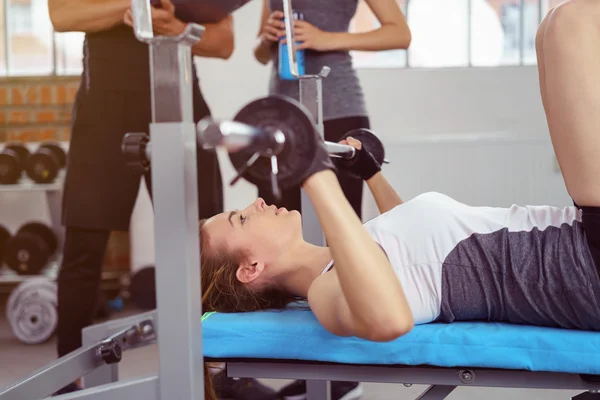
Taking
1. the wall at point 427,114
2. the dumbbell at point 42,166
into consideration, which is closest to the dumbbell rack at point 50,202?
the dumbbell at point 42,166

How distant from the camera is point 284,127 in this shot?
3.04 ft

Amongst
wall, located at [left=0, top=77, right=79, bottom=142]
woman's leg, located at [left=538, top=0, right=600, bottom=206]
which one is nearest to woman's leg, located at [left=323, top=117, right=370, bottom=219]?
woman's leg, located at [left=538, top=0, right=600, bottom=206]

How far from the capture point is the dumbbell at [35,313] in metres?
3.06

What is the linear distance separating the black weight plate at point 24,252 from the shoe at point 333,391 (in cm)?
176

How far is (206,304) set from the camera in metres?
1.56

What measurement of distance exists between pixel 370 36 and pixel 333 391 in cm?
104

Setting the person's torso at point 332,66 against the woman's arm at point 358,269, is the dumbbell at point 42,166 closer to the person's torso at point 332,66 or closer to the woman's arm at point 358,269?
the person's torso at point 332,66

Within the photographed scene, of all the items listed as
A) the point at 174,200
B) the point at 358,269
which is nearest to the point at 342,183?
the point at 358,269

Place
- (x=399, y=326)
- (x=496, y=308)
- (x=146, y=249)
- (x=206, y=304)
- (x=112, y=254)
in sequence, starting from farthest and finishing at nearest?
1. (x=112, y=254)
2. (x=146, y=249)
3. (x=206, y=304)
4. (x=496, y=308)
5. (x=399, y=326)

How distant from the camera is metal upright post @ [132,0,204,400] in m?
0.96

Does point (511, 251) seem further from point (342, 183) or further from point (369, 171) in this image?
point (342, 183)

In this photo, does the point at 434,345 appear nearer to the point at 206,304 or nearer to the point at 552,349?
the point at 552,349

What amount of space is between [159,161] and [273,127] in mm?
176

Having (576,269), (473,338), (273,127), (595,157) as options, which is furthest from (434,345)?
(273,127)
